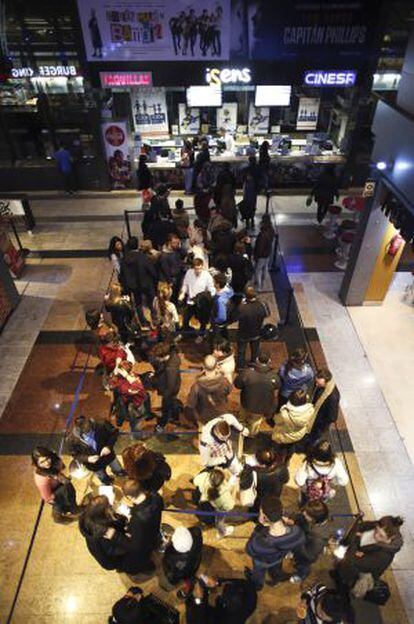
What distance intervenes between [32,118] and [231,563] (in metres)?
13.7

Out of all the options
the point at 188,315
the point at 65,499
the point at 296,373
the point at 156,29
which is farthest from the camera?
the point at 156,29

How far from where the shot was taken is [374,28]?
38.3ft

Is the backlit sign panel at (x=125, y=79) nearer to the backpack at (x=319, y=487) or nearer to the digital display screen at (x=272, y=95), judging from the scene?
the digital display screen at (x=272, y=95)

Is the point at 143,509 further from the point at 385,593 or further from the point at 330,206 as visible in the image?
the point at 330,206

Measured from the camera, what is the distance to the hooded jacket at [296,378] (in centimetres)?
589

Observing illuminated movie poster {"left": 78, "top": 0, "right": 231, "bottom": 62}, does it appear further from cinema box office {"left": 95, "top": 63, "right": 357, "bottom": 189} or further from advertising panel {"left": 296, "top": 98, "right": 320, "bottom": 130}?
advertising panel {"left": 296, "top": 98, "right": 320, "bottom": 130}

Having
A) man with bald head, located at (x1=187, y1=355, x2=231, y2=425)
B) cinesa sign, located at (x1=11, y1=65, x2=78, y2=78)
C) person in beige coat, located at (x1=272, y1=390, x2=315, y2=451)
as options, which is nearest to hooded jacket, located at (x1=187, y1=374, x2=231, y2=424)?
man with bald head, located at (x1=187, y1=355, x2=231, y2=425)

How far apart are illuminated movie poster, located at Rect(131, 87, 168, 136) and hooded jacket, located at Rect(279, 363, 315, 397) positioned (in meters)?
11.2

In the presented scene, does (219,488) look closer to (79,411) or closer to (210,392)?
(210,392)

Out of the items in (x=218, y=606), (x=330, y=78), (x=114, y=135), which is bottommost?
(x=218, y=606)

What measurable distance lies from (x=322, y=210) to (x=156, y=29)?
269 inches

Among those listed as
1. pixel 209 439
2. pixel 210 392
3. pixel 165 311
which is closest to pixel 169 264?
pixel 165 311

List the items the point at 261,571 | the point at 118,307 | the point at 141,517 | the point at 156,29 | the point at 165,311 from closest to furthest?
the point at 141,517 → the point at 261,571 → the point at 118,307 → the point at 165,311 → the point at 156,29

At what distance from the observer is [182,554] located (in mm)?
4246
